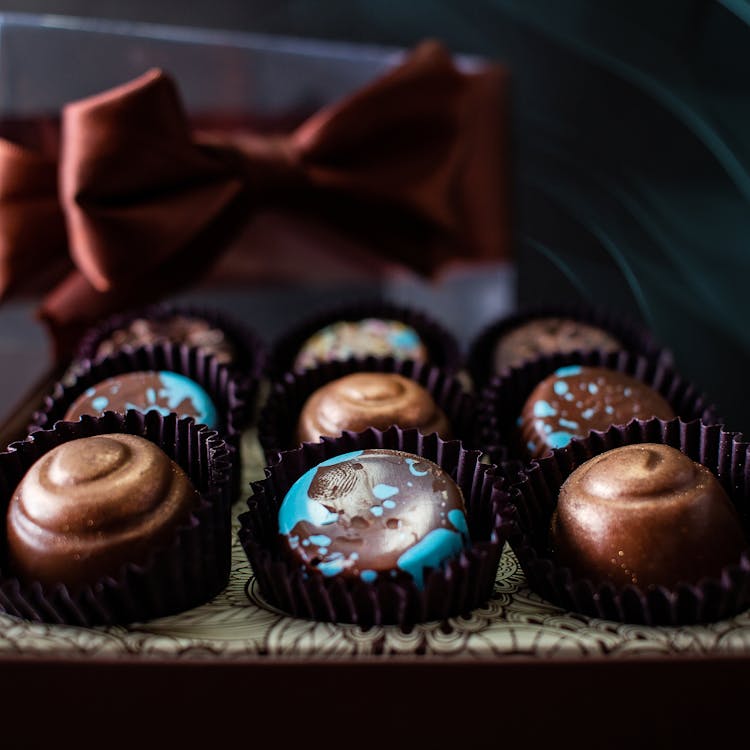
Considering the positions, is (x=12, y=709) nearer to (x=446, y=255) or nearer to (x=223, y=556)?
(x=223, y=556)

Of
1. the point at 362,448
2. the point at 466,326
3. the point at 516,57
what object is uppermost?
the point at 516,57

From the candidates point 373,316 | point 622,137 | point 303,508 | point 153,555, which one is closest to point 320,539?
point 303,508

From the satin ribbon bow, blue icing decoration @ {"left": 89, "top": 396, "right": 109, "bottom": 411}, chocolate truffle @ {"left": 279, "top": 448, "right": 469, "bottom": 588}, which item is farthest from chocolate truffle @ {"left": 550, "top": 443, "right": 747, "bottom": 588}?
→ the satin ribbon bow

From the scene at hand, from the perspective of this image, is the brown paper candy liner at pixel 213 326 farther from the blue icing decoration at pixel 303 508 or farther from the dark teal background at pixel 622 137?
the dark teal background at pixel 622 137

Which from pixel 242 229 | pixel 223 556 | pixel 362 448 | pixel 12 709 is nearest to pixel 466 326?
pixel 242 229

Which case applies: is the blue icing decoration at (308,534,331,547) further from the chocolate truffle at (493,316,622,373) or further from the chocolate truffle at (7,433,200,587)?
the chocolate truffle at (493,316,622,373)

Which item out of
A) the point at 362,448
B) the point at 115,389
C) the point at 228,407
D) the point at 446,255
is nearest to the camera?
the point at 362,448
